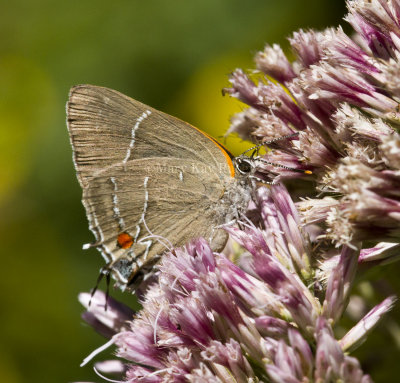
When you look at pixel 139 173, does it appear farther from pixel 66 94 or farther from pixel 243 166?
pixel 66 94

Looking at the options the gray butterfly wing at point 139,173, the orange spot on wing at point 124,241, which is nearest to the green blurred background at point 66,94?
the gray butterfly wing at point 139,173

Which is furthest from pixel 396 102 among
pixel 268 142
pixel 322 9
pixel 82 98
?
pixel 322 9

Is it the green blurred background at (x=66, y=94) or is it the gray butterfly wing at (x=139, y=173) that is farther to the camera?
the green blurred background at (x=66, y=94)

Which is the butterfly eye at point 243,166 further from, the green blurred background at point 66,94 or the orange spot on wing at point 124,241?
the green blurred background at point 66,94

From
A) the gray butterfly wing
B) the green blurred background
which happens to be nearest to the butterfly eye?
the gray butterfly wing

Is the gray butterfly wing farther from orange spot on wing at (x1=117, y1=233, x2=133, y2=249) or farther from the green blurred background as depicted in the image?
the green blurred background

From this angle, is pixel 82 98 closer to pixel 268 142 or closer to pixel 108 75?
pixel 268 142
